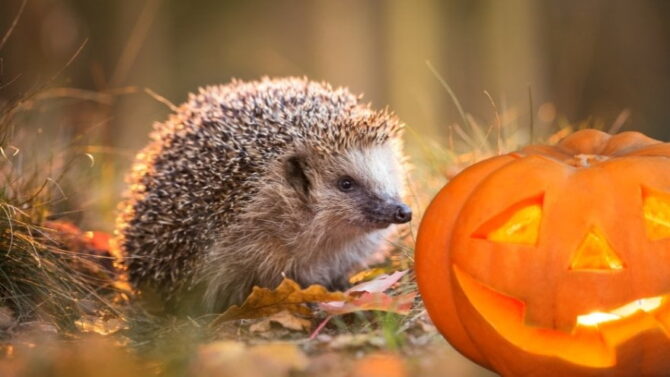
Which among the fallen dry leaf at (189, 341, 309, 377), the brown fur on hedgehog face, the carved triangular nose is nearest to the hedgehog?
the brown fur on hedgehog face

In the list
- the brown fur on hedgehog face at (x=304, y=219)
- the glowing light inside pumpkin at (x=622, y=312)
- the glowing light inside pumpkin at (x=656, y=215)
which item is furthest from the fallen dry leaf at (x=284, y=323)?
the glowing light inside pumpkin at (x=656, y=215)

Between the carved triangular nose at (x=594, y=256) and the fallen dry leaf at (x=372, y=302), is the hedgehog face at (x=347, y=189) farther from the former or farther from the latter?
the carved triangular nose at (x=594, y=256)

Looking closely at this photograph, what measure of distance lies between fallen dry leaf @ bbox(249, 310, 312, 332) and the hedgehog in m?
0.77

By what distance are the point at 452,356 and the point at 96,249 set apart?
Answer: 2.64 metres

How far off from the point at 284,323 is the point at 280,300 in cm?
11

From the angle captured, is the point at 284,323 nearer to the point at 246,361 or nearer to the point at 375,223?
the point at 246,361

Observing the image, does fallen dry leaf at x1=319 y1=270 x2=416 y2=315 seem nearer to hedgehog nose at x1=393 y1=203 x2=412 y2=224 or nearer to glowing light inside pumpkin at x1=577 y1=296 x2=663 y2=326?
hedgehog nose at x1=393 y1=203 x2=412 y2=224

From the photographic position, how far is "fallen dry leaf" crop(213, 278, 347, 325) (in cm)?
380

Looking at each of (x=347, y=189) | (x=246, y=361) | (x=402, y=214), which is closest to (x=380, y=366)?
(x=246, y=361)

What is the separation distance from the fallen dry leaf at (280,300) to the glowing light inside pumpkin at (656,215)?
1.35m

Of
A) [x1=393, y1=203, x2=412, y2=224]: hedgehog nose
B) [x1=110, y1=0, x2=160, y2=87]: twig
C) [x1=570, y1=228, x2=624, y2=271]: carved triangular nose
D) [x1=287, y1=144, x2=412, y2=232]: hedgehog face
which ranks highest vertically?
[x1=110, y1=0, x2=160, y2=87]: twig

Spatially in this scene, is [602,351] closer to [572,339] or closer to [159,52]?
[572,339]

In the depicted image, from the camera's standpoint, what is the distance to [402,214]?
461 centimetres

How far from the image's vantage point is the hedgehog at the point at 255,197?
15.1ft
